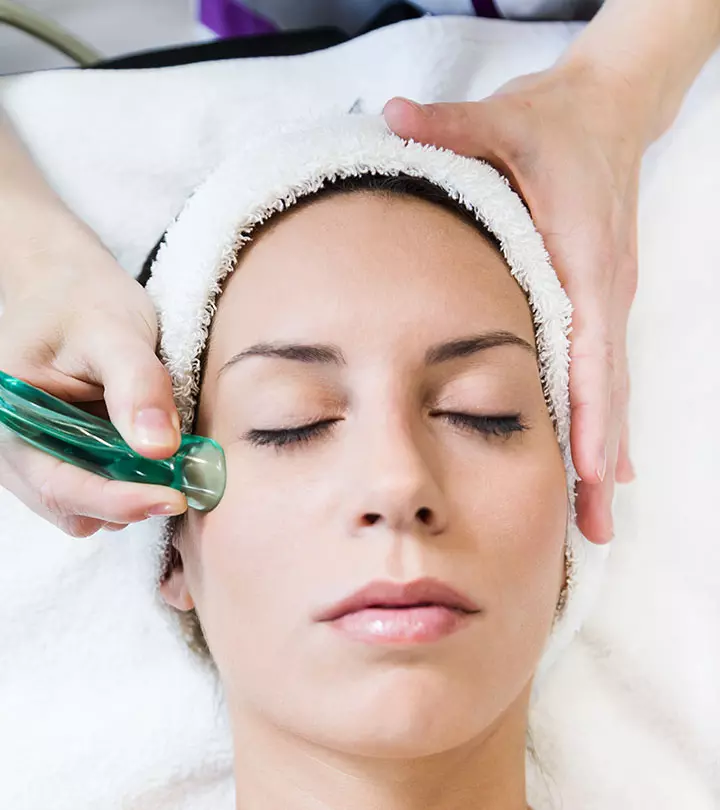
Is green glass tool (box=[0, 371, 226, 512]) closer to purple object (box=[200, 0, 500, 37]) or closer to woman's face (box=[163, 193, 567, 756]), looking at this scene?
woman's face (box=[163, 193, 567, 756])

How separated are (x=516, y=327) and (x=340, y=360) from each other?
0.21 meters

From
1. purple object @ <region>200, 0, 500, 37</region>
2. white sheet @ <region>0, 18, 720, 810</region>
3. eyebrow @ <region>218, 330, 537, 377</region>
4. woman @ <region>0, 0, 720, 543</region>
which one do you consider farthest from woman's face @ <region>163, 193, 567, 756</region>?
purple object @ <region>200, 0, 500, 37</region>

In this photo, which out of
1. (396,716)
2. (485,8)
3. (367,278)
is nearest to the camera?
(396,716)

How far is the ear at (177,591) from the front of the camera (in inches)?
42.2

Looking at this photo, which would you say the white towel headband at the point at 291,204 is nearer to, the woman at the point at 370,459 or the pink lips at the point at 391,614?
the woman at the point at 370,459

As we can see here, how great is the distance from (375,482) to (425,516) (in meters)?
0.06

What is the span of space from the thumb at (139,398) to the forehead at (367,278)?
0.34 feet

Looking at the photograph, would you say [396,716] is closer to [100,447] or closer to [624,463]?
[100,447]

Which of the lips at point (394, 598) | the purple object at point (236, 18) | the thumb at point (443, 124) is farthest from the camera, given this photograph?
the purple object at point (236, 18)

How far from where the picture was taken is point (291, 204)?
38.7 inches

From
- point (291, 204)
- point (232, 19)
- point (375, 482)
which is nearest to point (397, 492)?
point (375, 482)

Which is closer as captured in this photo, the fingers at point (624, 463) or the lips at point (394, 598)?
the lips at point (394, 598)

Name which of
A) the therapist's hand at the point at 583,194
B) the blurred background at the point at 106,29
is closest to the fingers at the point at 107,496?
the therapist's hand at the point at 583,194

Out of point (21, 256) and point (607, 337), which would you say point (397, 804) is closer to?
point (607, 337)
